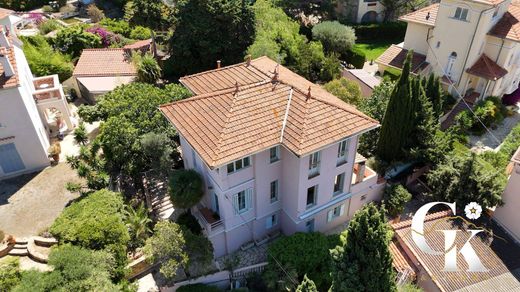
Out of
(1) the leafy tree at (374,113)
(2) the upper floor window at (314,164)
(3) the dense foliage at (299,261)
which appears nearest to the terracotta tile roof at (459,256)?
(3) the dense foliage at (299,261)

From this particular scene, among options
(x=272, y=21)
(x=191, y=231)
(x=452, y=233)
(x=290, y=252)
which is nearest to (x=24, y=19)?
(x=272, y=21)

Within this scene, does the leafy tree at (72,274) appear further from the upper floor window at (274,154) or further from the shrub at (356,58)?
the shrub at (356,58)

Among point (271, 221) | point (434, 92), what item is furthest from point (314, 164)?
point (434, 92)

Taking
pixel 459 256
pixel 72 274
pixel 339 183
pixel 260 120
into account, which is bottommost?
pixel 459 256

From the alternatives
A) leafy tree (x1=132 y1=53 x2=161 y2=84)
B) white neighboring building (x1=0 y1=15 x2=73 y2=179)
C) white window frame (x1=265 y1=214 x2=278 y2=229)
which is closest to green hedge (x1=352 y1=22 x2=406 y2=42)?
leafy tree (x1=132 y1=53 x2=161 y2=84)

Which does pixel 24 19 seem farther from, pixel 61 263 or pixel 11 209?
pixel 61 263

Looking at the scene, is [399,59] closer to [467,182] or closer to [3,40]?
[467,182]
